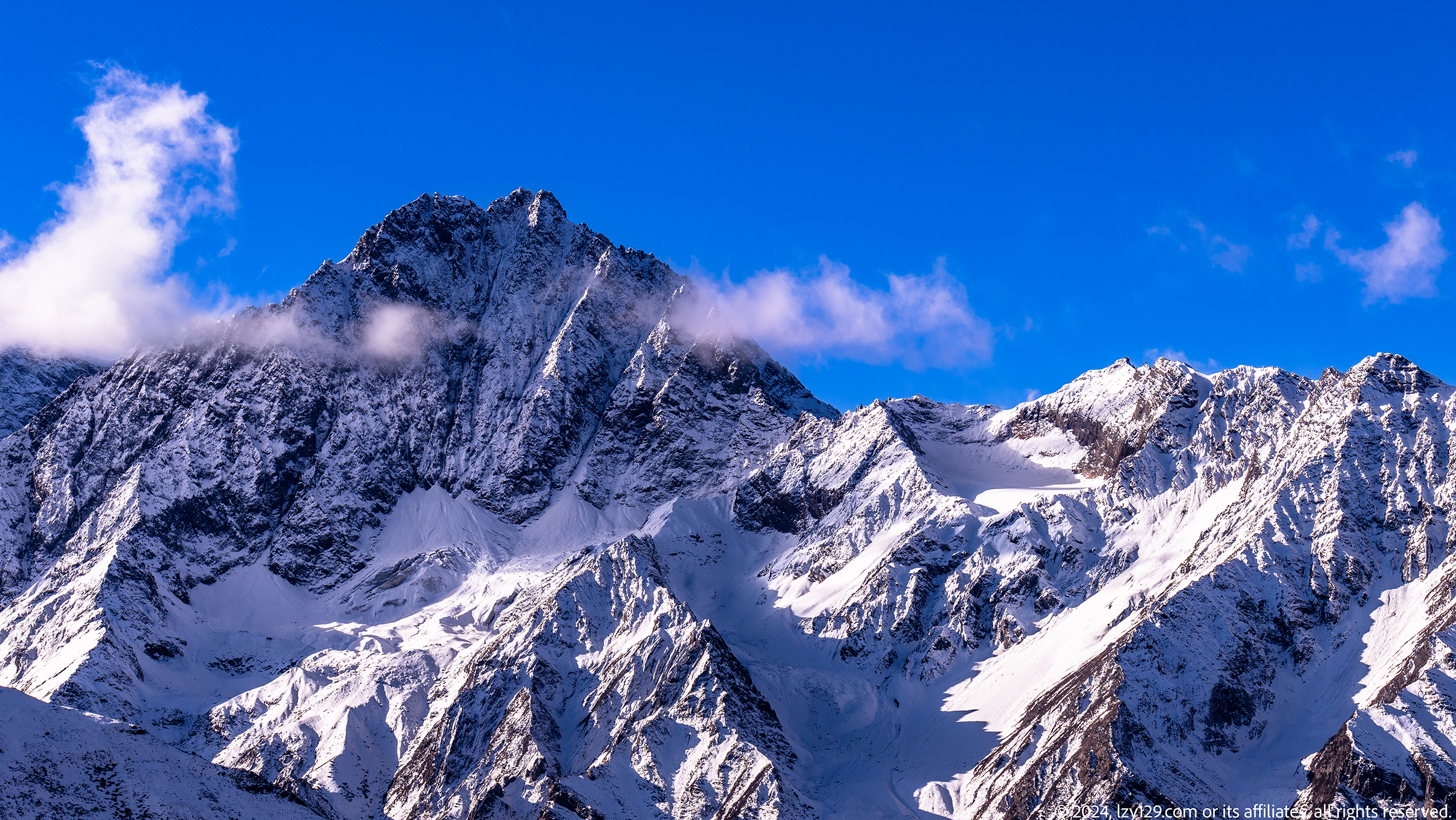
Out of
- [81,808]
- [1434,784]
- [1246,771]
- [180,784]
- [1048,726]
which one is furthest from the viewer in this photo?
[1048,726]

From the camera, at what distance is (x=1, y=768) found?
127188mm

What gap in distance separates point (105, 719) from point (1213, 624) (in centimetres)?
14452

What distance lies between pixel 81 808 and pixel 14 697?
17839 millimetres

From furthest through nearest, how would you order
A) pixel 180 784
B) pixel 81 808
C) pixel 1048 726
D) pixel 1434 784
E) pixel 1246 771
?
pixel 1048 726, pixel 1246 771, pixel 1434 784, pixel 180 784, pixel 81 808

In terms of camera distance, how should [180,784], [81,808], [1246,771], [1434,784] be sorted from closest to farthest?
[81,808], [180,784], [1434,784], [1246,771]

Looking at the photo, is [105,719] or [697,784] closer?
[105,719]

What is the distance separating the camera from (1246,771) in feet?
572

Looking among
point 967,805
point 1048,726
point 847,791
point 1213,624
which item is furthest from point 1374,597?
point 847,791

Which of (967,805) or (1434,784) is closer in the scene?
(1434,784)

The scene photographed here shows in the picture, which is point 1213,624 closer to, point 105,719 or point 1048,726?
point 1048,726

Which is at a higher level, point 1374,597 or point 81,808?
point 1374,597

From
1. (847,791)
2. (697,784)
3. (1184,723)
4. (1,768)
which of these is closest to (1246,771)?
(1184,723)

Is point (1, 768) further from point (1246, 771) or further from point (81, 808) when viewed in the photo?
point (1246, 771)

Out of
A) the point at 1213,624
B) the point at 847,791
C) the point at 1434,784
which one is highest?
the point at 1213,624
